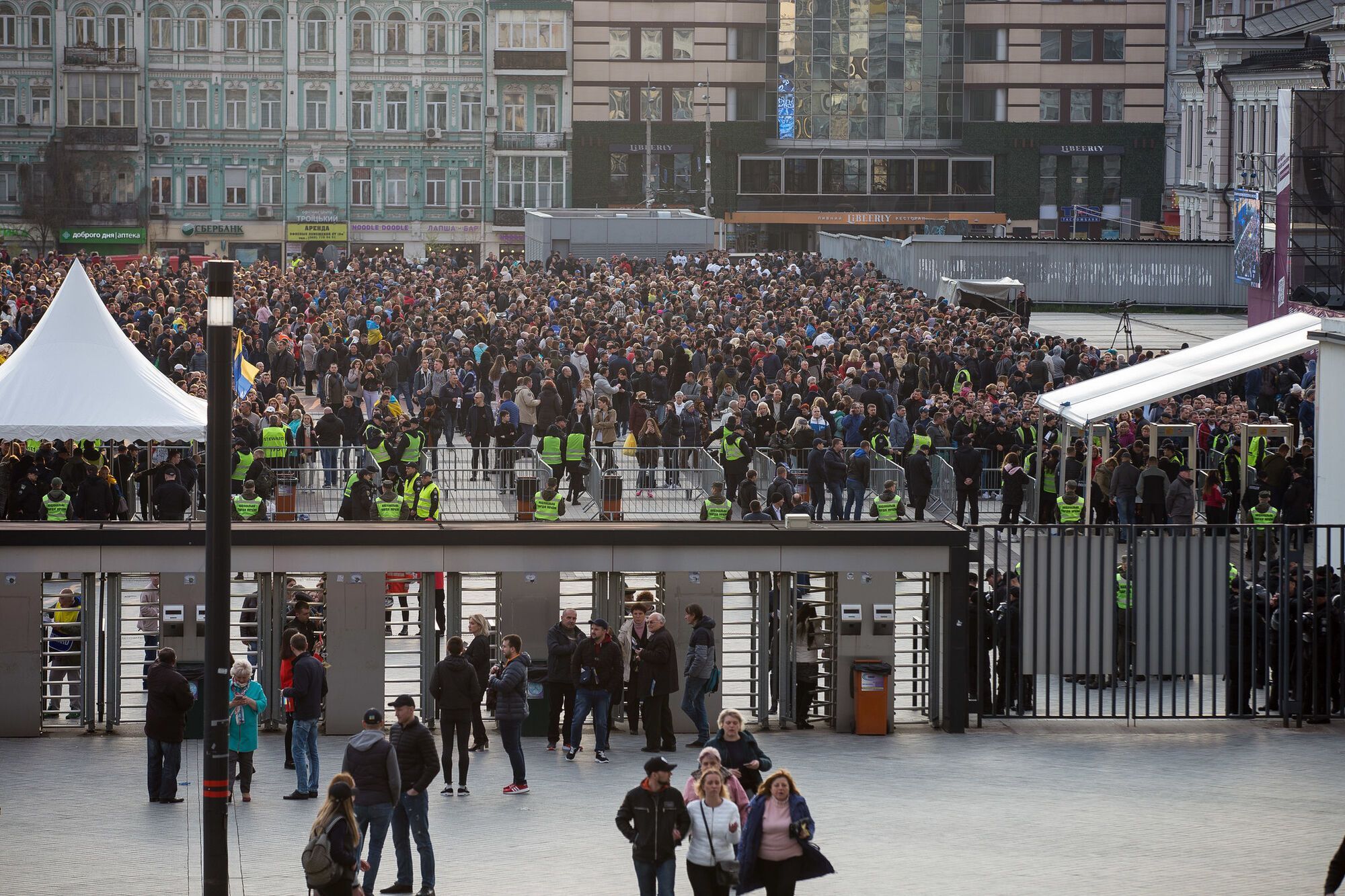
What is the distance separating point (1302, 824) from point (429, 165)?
77.7 meters

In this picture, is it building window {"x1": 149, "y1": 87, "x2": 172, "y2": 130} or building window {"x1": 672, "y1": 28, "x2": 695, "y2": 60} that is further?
building window {"x1": 672, "y1": 28, "x2": 695, "y2": 60}

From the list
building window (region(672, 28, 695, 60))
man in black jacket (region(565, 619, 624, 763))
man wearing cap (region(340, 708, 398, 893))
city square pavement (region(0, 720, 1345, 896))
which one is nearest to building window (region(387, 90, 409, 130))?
building window (region(672, 28, 695, 60))

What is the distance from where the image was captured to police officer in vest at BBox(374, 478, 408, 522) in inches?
Answer: 907

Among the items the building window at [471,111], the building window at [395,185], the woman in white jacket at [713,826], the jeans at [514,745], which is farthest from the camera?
the building window at [471,111]

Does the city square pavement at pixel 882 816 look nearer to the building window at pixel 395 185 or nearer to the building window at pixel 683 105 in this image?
the building window at pixel 395 185

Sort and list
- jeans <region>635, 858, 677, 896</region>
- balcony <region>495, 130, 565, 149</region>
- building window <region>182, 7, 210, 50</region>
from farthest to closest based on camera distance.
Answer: balcony <region>495, 130, 565, 149</region> < building window <region>182, 7, 210, 50</region> < jeans <region>635, 858, 677, 896</region>

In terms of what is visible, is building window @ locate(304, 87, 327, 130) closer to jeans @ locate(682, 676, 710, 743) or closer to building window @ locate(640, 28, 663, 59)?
building window @ locate(640, 28, 663, 59)

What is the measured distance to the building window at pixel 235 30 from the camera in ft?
285

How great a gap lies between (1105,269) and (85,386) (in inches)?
1758

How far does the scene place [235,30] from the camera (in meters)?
87.2

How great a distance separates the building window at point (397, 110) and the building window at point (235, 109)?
633 centimetres

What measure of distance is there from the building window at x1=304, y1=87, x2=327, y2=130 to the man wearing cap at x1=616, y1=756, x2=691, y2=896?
79.2 m

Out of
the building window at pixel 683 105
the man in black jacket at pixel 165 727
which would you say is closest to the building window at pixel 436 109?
the building window at pixel 683 105

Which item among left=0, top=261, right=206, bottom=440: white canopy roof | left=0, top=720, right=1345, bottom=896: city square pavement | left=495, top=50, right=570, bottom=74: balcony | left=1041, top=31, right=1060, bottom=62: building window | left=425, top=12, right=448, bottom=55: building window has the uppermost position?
left=1041, top=31, right=1060, bottom=62: building window
